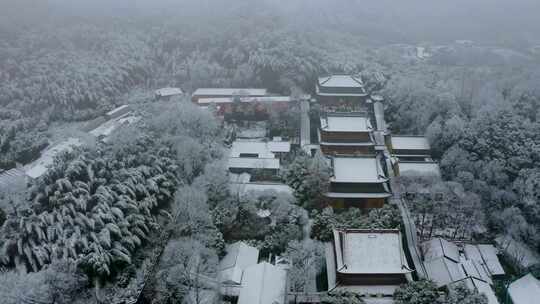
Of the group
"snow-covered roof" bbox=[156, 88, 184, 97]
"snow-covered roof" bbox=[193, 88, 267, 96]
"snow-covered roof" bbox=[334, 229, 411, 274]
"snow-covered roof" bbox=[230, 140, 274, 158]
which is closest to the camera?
"snow-covered roof" bbox=[334, 229, 411, 274]

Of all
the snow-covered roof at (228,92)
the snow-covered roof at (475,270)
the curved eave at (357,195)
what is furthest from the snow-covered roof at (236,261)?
the snow-covered roof at (228,92)

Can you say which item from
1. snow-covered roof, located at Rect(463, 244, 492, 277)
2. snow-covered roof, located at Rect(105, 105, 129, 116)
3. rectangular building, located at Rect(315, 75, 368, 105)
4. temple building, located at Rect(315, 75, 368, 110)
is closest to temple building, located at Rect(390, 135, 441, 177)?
snow-covered roof, located at Rect(463, 244, 492, 277)

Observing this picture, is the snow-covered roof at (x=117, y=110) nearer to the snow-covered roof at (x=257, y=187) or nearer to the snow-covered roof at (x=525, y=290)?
Answer: the snow-covered roof at (x=257, y=187)

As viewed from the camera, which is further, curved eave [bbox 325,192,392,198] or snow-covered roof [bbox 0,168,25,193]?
curved eave [bbox 325,192,392,198]

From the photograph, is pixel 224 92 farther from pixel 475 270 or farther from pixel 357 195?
pixel 475 270

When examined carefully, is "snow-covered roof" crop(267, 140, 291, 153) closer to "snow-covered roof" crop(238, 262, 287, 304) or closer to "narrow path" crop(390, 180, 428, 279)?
"narrow path" crop(390, 180, 428, 279)

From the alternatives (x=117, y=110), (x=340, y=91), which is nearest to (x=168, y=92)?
(x=117, y=110)

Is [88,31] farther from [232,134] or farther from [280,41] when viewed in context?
[232,134]

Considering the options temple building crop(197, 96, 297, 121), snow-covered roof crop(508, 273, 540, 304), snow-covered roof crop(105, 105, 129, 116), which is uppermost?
snow-covered roof crop(105, 105, 129, 116)
